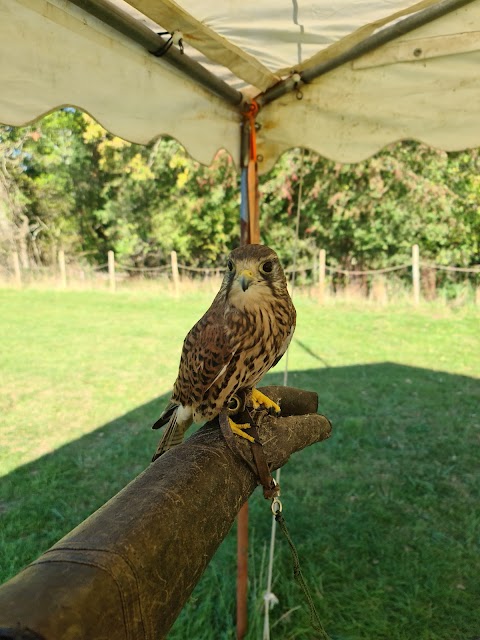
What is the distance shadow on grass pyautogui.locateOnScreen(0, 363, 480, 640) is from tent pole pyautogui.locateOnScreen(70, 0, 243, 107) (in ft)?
8.14

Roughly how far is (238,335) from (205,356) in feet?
0.48

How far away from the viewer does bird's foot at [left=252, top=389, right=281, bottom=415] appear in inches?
74.5

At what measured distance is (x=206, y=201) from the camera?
16.5 metres

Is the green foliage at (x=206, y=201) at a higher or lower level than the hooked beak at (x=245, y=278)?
higher

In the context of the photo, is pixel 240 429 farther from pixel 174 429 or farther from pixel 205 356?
pixel 174 429

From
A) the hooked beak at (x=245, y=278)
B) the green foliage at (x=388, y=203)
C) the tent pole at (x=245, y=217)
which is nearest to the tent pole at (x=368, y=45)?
the tent pole at (x=245, y=217)

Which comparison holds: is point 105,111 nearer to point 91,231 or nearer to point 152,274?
point 152,274

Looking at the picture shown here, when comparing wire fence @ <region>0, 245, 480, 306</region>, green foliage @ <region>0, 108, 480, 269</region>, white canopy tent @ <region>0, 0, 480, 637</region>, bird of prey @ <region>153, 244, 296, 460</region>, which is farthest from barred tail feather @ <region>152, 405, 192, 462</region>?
green foliage @ <region>0, 108, 480, 269</region>

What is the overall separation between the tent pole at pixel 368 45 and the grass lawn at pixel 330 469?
2501 millimetres

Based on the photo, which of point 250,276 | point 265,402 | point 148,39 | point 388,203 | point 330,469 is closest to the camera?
point 250,276

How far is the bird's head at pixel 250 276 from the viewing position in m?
1.64

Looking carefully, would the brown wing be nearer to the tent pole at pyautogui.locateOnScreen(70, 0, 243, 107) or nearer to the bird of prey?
the bird of prey

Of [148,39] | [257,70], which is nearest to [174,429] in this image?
[148,39]

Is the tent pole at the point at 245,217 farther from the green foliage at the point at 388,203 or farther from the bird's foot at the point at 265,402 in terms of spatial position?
the green foliage at the point at 388,203
